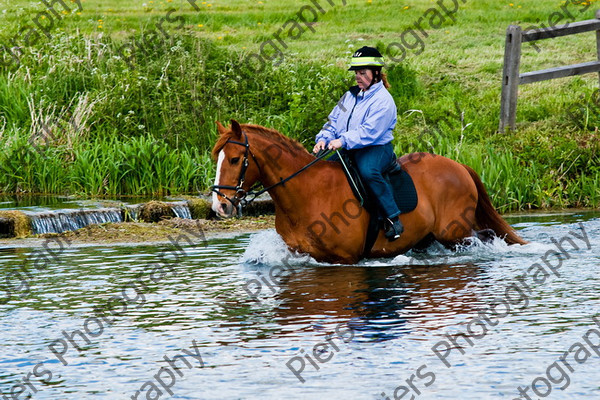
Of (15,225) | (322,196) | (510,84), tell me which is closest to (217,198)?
(322,196)

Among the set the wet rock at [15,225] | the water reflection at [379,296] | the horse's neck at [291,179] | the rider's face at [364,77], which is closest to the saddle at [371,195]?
the horse's neck at [291,179]

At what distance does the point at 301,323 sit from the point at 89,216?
706cm

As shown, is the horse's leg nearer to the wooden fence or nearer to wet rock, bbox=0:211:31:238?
wet rock, bbox=0:211:31:238

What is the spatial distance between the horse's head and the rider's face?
1307 millimetres

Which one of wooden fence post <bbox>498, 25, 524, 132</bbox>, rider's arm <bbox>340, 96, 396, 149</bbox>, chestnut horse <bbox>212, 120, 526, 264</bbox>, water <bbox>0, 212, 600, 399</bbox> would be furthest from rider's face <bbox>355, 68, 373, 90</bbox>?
wooden fence post <bbox>498, 25, 524, 132</bbox>

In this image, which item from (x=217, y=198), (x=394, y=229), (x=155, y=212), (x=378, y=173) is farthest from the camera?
(x=155, y=212)

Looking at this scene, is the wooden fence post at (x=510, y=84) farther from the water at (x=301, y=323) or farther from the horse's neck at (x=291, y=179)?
the horse's neck at (x=291, y=179)

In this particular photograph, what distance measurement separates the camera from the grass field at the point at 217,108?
16.4 m

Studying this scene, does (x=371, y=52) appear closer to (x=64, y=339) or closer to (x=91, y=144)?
(x=64, y=339)

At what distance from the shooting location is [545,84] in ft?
71.4

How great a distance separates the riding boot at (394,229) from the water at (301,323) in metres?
0.37

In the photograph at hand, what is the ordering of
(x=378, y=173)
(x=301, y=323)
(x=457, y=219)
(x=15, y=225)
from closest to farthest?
(x=301, y=323) < (x=378, y=173) < (x=457, y=219) < (x=15, y=225)

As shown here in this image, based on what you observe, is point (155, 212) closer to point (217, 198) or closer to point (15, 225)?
point (15, 225)

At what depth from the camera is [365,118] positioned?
10.1m
